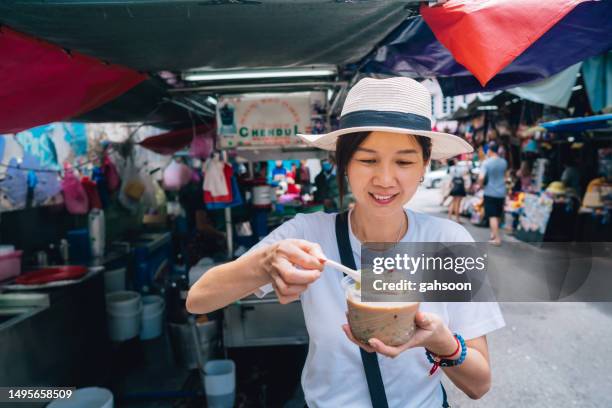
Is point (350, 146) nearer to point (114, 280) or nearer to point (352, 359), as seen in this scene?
point (352, 359)

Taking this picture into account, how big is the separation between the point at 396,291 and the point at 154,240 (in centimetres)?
684

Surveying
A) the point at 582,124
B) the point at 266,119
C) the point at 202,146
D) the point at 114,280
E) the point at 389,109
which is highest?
the point at 582,124

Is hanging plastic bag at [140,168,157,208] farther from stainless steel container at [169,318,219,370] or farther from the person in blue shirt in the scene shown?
the person in blue shirt

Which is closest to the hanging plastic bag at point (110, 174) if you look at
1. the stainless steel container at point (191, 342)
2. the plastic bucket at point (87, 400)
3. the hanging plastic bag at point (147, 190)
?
the hanging plastic bag at point (147, 190)

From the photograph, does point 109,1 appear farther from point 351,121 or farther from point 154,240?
point 154,240

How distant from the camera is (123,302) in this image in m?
4.79

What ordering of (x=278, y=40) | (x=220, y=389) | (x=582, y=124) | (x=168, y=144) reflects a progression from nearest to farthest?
(x=278, y=40)
(x=220, y=389)
(x=582, y=124)
(x=168, y=144)

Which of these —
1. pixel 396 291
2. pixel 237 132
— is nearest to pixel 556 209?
pixel 237 132

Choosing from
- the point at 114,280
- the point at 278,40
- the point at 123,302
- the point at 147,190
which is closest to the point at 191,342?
the point at 123,302

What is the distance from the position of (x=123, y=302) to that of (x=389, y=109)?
4.47m

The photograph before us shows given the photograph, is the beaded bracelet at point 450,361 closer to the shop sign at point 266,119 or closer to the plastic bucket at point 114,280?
the shop sign at point 266,119

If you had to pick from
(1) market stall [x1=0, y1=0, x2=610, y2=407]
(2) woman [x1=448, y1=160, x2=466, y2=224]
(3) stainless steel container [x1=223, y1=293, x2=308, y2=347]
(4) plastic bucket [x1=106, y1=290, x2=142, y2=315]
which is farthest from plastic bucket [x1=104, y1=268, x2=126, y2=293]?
(2) woman [x1=448, y1=160, x2=466, y2=224]

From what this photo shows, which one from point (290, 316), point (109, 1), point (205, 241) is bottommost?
point (290, 316)

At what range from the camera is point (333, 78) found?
428 cm
